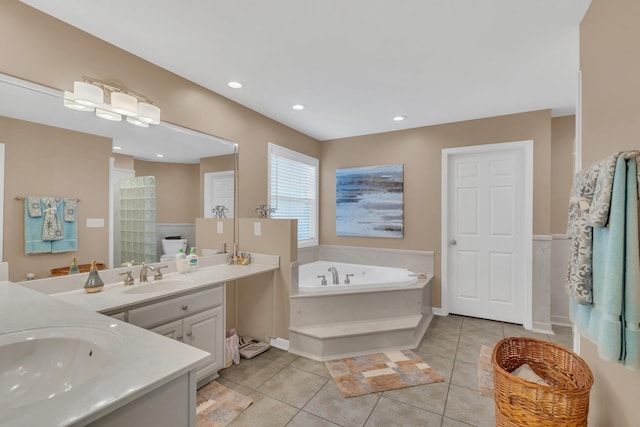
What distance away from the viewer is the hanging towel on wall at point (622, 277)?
93 cm

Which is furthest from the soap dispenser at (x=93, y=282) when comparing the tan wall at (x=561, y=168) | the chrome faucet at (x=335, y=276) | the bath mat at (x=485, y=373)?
the tan wall at (x=561, y=168)

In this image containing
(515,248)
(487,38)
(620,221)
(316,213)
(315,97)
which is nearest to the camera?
(620,221)

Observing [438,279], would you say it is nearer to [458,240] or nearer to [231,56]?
[458,240]

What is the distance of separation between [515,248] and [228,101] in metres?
3.50

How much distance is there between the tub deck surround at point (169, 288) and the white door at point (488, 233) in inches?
91.4

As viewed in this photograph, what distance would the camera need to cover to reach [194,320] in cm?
201

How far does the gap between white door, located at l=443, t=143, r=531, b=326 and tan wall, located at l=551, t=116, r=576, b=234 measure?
0.39m

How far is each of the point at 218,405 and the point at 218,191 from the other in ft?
5.80

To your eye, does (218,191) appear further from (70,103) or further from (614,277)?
(614,277)

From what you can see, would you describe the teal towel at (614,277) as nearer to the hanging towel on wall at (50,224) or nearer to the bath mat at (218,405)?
the bath mat at (218,405)

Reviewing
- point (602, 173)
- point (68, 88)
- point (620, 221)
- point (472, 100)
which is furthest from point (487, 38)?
point (68, 88)

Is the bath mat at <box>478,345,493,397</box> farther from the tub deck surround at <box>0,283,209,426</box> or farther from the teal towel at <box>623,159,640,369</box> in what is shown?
the tub deck surround at <box>0,283,209,426</box>

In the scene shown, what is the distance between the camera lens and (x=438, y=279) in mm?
3633

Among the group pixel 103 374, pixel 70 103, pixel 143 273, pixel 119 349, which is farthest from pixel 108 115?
pixel 103 374
